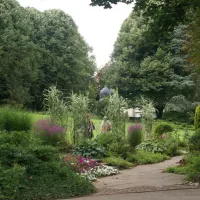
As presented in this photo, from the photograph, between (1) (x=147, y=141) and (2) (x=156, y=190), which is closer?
(2) (x=156, y=190)

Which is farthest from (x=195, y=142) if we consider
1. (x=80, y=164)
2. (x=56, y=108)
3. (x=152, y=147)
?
(x=56, y=108)

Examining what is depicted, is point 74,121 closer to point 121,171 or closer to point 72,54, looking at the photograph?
point 121,171

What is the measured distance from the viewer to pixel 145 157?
12.7 meters

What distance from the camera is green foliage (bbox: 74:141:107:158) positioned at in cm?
1133

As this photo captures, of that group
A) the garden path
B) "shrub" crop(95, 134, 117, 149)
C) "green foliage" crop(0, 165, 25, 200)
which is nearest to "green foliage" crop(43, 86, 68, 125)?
"shrub" crop(95, 134, 117, 149)

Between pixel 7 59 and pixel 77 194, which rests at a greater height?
pixel 7 59

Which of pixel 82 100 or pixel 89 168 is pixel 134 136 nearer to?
pixel 82 100

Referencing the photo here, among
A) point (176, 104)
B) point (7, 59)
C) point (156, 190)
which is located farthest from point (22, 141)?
point (176, 104)

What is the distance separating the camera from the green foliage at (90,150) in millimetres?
11328

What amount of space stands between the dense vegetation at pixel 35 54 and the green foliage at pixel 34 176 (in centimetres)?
2196

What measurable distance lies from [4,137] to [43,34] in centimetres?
3188

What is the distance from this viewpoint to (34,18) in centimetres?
3928

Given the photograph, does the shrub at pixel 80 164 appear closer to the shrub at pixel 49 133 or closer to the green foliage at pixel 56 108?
the shrub at pixel 49 133

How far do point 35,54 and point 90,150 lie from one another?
2448 cm
